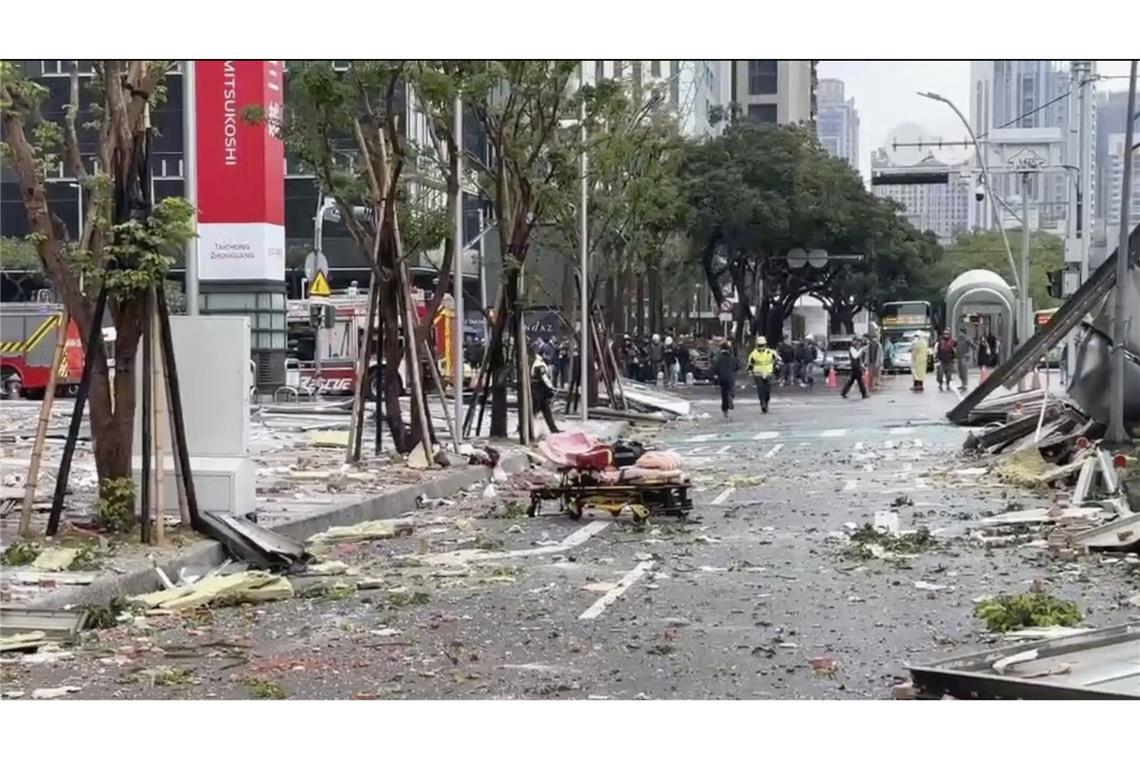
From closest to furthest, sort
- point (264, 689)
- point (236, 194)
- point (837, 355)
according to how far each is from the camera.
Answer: point (264, 689) → point (236, 194) → point (837, 355)

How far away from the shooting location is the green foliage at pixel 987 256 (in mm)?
→ 81000

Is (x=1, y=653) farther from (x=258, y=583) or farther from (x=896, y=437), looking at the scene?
(x=896, y=437)

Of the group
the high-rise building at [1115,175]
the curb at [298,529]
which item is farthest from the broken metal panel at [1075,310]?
the curb at [298,529]

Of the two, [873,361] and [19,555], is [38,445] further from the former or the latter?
[873,361]

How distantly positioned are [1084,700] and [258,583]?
586 cm

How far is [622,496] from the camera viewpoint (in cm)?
1559

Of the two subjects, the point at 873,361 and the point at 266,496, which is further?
the point at 873,361

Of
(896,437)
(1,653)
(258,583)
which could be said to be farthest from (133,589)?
(896,437)

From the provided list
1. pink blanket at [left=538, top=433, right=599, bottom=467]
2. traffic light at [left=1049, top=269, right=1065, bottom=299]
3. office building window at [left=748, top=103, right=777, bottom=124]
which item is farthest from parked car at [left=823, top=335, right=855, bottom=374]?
office building window at [left=748, top=103, right=777, bottom=124]

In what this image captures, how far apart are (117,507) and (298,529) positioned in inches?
82.5

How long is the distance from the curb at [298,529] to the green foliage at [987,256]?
199ft

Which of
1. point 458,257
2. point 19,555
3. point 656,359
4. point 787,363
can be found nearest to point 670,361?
point 656,359

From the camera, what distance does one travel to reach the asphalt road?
27.2 ft

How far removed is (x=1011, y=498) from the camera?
17500 millimetres
